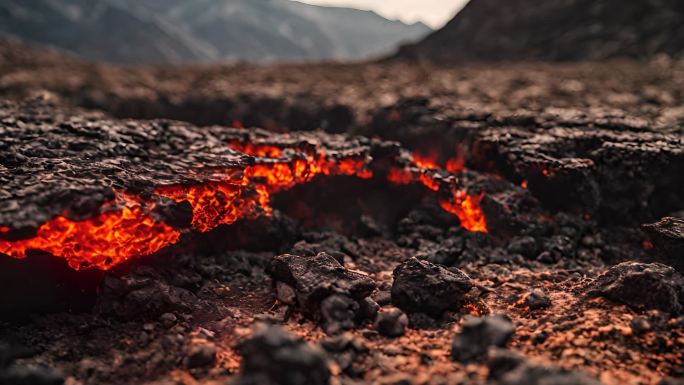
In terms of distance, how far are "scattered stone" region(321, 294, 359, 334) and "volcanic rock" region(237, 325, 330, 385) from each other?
1.21 meters

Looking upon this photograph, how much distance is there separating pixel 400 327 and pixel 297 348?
65.8 inches

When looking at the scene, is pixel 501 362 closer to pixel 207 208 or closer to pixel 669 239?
pixel 669 239

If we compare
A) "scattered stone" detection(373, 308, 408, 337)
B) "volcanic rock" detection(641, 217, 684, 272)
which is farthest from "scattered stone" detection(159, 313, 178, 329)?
"volcanic rock" detection(641, 217, 684, 272)

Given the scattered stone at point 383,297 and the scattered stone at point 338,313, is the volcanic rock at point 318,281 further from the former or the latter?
the scattered stone at point 383,297

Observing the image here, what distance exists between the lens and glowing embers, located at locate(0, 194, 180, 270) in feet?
14.6

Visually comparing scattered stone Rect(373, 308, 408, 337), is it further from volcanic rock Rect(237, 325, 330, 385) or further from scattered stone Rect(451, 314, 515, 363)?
volcanic rock Rect(237, 325, 330, 385)

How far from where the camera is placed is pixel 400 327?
4.39m

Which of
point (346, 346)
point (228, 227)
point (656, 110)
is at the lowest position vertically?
point (346, 346)

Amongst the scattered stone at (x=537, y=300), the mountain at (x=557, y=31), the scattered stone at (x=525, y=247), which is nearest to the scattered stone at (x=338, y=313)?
the scattered stone at (x=537, y=300)

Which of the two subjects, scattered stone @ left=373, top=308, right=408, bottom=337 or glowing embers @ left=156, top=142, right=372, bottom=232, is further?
glowing embers @ left=156, top=142, right=372, bottom=232

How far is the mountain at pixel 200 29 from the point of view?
194 feet

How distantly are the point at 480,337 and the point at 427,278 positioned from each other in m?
1.18

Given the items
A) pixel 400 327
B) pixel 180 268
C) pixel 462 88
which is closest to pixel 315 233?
pixel 180 268

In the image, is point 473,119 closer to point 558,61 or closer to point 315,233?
point 315,233
